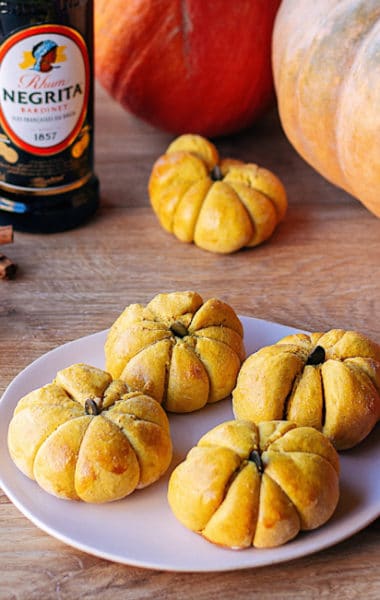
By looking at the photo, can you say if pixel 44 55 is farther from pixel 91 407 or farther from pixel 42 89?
pixel 91 407

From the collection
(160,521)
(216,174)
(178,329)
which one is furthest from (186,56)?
(160,521)

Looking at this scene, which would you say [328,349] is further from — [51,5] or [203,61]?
[203,61]

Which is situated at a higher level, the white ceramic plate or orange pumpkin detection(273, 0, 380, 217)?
orange pumpkin detection(273, 0, 380, 217)

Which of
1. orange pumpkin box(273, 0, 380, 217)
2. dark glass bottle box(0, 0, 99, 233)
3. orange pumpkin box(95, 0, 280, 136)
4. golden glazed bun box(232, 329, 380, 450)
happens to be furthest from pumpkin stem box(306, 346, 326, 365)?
orange pumpkin box(95, 0, 280, 136)

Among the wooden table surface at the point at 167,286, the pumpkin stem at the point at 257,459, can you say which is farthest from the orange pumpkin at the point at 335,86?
the pumpkin stem at the point at 257,459

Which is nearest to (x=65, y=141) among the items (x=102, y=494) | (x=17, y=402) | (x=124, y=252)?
(x=124, y=252)

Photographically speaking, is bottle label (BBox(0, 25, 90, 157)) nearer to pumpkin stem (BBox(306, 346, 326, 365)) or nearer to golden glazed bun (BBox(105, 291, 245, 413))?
golden glazed bun (BBox(105, 291, 245, 413))
